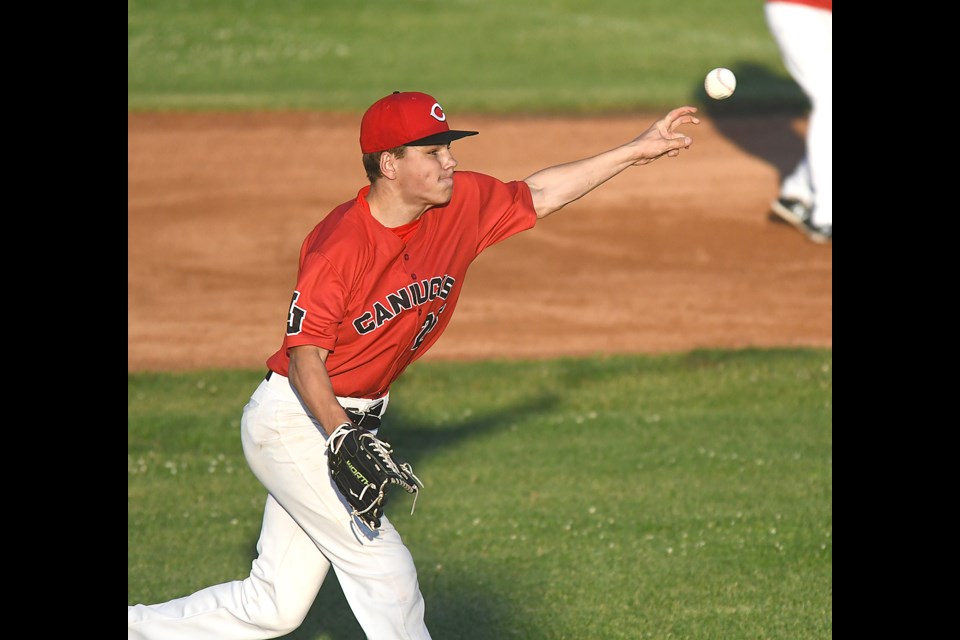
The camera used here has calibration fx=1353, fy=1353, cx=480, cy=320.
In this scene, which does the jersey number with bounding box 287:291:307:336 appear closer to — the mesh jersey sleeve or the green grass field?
the mesh jersey sleeve

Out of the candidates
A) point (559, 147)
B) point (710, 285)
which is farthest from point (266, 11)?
point (710, 285)

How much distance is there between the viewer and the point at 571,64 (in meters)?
21.8

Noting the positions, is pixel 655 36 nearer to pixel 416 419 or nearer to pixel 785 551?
pixel 416 419

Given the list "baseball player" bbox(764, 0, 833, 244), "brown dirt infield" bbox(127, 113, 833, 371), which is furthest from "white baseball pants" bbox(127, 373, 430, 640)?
"baseball player" bbox(764, 0, 833, 244)

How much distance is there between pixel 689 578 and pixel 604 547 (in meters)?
0.58

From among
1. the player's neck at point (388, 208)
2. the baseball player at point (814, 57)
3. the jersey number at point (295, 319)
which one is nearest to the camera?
Result: the jersey number at point (295, 319)

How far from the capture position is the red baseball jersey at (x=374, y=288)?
16.6 feet

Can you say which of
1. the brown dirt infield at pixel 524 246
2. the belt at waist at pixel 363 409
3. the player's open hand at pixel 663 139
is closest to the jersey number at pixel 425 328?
the belt at waist at pixel 363 409

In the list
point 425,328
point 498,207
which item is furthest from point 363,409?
point 498,207

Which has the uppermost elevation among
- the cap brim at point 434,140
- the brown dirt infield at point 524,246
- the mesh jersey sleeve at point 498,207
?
the cap brim at point 434,140

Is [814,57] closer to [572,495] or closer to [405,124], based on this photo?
[572,495]

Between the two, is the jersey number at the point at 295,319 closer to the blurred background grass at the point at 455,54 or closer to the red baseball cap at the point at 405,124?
the red baseball cap at the point at 405,124

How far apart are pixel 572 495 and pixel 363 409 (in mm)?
2897

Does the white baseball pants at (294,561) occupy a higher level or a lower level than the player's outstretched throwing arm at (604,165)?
lower
